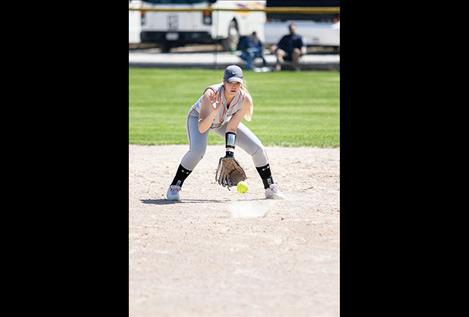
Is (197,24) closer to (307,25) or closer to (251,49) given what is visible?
(307,25)

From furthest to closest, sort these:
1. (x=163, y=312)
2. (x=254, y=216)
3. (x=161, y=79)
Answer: (x=161, y=79) < (x=254, y=216) < (x=163, y=312)

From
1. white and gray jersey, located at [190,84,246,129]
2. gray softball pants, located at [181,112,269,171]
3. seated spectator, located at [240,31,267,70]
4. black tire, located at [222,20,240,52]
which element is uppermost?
black tire, located at [222,20,240,52]

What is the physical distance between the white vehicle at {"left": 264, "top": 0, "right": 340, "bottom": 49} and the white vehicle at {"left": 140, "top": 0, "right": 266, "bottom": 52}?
35.8 inches

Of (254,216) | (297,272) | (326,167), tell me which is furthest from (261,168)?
(297,272)

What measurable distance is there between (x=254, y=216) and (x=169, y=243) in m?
1.55

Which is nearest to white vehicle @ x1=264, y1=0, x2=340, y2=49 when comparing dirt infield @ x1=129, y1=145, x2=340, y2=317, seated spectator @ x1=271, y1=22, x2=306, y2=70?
seated spectator @ x1=271, y1=22, x2=306, y2=70

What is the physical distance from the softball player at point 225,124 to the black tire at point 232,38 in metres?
22.1

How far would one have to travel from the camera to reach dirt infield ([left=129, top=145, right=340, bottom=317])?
678cm

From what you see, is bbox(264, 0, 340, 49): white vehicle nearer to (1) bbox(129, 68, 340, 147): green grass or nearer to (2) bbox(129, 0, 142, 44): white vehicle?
(1) bbox(129, 68, 340, 147): green grass

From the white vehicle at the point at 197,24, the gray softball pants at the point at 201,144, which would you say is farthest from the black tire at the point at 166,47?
the gray softball pants at the point at 201,144
